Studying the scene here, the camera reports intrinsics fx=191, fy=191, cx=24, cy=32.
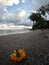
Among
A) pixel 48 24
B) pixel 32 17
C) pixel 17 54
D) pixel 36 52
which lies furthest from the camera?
pixel 32 17

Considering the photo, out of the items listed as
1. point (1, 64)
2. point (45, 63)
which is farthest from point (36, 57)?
point (1, 64)

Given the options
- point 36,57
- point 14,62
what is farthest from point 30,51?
point 14,62

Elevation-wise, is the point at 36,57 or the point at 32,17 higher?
the point at 36,57

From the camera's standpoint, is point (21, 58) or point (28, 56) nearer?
point (21, 58)

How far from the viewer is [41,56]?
771 cm

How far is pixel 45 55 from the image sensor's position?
780 centimetres

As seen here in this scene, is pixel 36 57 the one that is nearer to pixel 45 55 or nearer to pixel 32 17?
pixel 45 55

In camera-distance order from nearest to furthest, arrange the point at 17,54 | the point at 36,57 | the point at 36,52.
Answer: the point at 17,54
the point at 36,57
the point at 36,52

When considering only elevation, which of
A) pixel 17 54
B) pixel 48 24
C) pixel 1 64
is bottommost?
pixel 48 24

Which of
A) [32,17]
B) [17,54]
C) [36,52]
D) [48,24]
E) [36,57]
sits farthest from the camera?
[32,17]

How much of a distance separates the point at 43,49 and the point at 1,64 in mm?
2248

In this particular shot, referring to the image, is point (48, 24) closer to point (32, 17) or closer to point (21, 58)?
point (32, 17)

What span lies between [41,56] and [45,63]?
696 millimetres

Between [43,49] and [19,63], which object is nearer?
[19,63]
